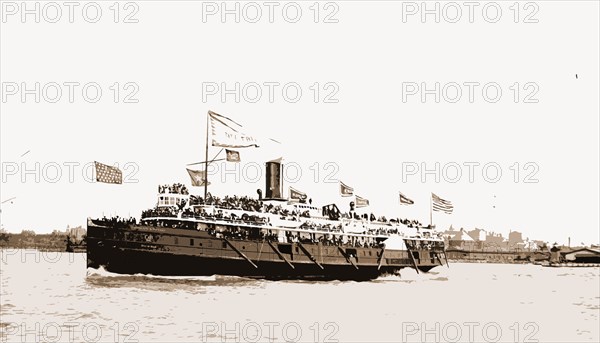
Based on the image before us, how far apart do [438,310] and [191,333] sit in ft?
50.0

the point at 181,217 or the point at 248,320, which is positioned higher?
the point at 181,217

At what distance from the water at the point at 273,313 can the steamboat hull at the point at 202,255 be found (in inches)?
44.6

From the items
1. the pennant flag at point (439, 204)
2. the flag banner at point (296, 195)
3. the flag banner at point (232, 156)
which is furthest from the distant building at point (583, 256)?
the flag banner at point (232, 156)

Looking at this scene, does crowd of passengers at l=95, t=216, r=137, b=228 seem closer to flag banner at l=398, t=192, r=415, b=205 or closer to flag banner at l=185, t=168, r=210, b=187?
flag banner at l=185, t=168, r=210, b=187

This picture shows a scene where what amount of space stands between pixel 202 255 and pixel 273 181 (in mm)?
12554

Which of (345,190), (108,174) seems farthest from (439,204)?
(108,174)

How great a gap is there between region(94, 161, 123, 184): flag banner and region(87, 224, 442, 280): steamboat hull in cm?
394

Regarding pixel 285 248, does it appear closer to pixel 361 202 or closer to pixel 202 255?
pixel 202 255

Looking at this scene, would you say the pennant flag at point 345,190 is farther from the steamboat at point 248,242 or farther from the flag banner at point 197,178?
the flag banner at point 197,178

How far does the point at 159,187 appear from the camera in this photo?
180 feet

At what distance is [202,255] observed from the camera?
168 ft

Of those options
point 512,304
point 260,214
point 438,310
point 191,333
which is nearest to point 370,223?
point 260,214

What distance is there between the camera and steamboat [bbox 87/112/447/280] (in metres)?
50.2

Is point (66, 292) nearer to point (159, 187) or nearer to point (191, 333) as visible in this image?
point (159, 187)
